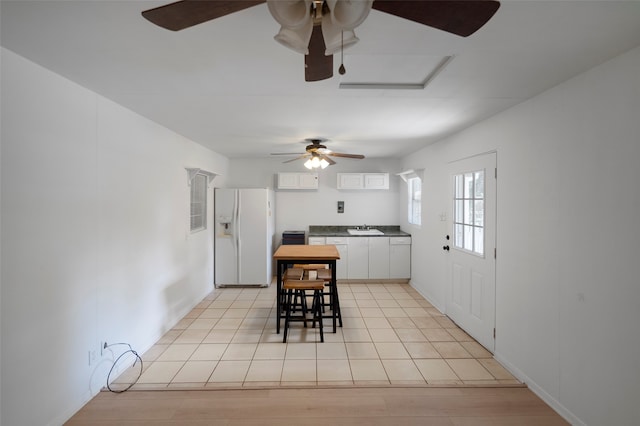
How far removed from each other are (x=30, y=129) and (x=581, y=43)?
3.12 metres

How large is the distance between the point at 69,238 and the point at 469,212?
12.0ft

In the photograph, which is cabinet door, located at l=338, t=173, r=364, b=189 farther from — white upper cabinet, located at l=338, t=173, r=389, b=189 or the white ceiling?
the white ceiling

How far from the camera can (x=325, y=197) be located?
573 centimetres

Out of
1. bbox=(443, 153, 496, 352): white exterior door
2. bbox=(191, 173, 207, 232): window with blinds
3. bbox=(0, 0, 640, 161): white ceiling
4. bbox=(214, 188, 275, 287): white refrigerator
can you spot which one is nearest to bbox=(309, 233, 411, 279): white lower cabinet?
bbox=(214, 188, 275, 287): white refrigerator

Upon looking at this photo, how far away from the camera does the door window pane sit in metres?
3.04

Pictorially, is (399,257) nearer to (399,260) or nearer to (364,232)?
(399,260)

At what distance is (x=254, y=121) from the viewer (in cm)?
296

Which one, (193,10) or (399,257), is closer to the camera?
(193,10)

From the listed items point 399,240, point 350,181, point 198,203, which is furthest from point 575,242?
point 198,203

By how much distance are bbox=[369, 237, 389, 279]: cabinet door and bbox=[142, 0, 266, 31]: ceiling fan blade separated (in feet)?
14.9

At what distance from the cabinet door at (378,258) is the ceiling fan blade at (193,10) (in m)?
4.55

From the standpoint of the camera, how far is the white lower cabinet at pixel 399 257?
5.15 metres

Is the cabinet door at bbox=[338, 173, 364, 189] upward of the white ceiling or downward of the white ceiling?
downward

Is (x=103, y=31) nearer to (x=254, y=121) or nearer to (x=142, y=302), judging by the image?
(x=254, y=121)
